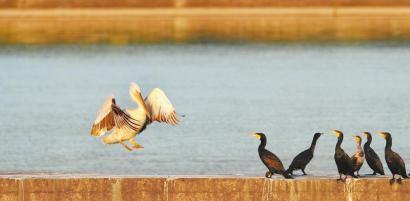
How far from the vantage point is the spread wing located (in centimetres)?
1814

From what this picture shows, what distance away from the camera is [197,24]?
3241 inches

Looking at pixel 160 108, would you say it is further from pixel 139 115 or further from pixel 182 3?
pixel 182 3

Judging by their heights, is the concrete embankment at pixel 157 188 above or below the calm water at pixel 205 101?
below

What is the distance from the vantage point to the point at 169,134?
34406 millimetres

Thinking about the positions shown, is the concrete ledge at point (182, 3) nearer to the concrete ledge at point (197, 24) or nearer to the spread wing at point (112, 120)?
the concrete ledge at point (197, 24)

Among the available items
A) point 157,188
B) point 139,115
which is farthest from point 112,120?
point 157,188

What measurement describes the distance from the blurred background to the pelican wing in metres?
3.93

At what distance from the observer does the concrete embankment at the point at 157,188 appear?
1839cm

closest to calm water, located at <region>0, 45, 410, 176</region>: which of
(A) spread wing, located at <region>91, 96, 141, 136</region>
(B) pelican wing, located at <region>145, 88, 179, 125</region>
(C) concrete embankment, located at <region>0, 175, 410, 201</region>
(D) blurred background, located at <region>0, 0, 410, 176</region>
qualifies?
(D) blurred background, located at <region>0, 0, 410, 176</region>

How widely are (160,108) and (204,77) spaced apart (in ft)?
119

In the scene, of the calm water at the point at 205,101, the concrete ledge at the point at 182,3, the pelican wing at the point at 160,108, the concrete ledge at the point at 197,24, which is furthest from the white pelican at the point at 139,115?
the concrete ledge at the point at 182,3

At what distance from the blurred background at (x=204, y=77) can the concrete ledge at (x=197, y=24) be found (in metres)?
0.09

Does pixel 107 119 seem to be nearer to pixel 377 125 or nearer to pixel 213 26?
pixel 377 125

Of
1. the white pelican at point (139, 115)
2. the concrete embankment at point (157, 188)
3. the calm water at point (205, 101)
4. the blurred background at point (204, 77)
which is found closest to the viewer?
the white pelican at point (139, 115)
